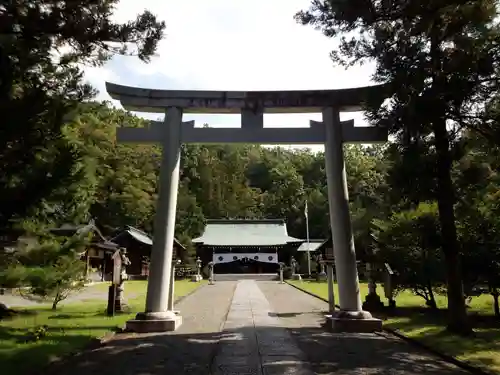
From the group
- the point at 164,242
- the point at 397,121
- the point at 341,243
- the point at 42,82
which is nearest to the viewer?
the point at 42,82

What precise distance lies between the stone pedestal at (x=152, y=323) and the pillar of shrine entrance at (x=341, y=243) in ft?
12.2

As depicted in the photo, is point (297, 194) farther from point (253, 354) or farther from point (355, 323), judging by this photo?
point (253, 354)

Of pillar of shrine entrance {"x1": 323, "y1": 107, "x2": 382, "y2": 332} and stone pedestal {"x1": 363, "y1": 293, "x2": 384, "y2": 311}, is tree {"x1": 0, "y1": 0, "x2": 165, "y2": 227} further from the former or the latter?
stone pedestal {"x1": 363, "y1": 293, "x2": 384, "y2": 311}

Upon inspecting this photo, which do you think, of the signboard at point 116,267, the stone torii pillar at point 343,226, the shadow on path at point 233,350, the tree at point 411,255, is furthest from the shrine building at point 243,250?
the shadow on path at point 233,350

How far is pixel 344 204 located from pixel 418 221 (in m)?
1.70

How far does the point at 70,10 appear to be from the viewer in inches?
287

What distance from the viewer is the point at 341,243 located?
35.5 feet

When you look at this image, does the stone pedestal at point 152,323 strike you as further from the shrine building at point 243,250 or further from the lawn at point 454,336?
the shrine building at point 243,250

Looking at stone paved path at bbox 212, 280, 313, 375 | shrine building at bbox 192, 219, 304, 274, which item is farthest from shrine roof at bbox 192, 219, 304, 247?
stone paved path at bbox 212, 280, 313, 375

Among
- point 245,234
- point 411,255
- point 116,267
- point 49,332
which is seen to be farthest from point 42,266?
point 245,234

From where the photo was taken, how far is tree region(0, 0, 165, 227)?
651 cm

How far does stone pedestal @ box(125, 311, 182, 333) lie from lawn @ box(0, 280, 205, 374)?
672 millimetres

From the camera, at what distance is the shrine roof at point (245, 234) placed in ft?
149

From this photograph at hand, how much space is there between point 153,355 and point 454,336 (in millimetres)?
5901
